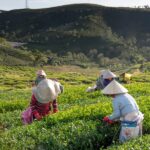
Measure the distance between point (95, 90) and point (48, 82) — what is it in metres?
8.89

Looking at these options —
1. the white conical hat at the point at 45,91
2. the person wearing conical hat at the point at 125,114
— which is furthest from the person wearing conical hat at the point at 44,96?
the person wearing conical hat at the point at 125,114

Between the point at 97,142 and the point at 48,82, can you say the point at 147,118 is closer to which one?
the point at 97,142

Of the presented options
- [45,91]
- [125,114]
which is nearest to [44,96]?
[45,91]

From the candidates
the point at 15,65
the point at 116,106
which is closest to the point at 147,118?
the point at 116,106

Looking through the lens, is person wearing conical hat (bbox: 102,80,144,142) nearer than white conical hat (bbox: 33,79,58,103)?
Yes

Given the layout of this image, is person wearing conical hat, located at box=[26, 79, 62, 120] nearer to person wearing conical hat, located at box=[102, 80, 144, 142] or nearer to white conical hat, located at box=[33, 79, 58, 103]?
white conical hat, located at box=[33, 79, 58, 103]

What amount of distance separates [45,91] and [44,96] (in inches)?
7.7

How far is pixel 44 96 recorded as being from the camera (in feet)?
48.7

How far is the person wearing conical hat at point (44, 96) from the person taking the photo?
48.3 ft

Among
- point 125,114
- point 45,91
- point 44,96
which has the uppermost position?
point 45,91

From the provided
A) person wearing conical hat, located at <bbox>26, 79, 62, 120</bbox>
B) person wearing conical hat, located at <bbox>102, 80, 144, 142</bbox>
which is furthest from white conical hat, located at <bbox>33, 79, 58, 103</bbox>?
person wearing conical hat, located at <bbox>102, 80, 144, 142</bbox>

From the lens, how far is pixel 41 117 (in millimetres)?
14945

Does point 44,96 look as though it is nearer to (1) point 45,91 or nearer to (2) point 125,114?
(1) point 45,91

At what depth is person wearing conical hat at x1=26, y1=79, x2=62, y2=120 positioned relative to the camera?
14.7 meters
